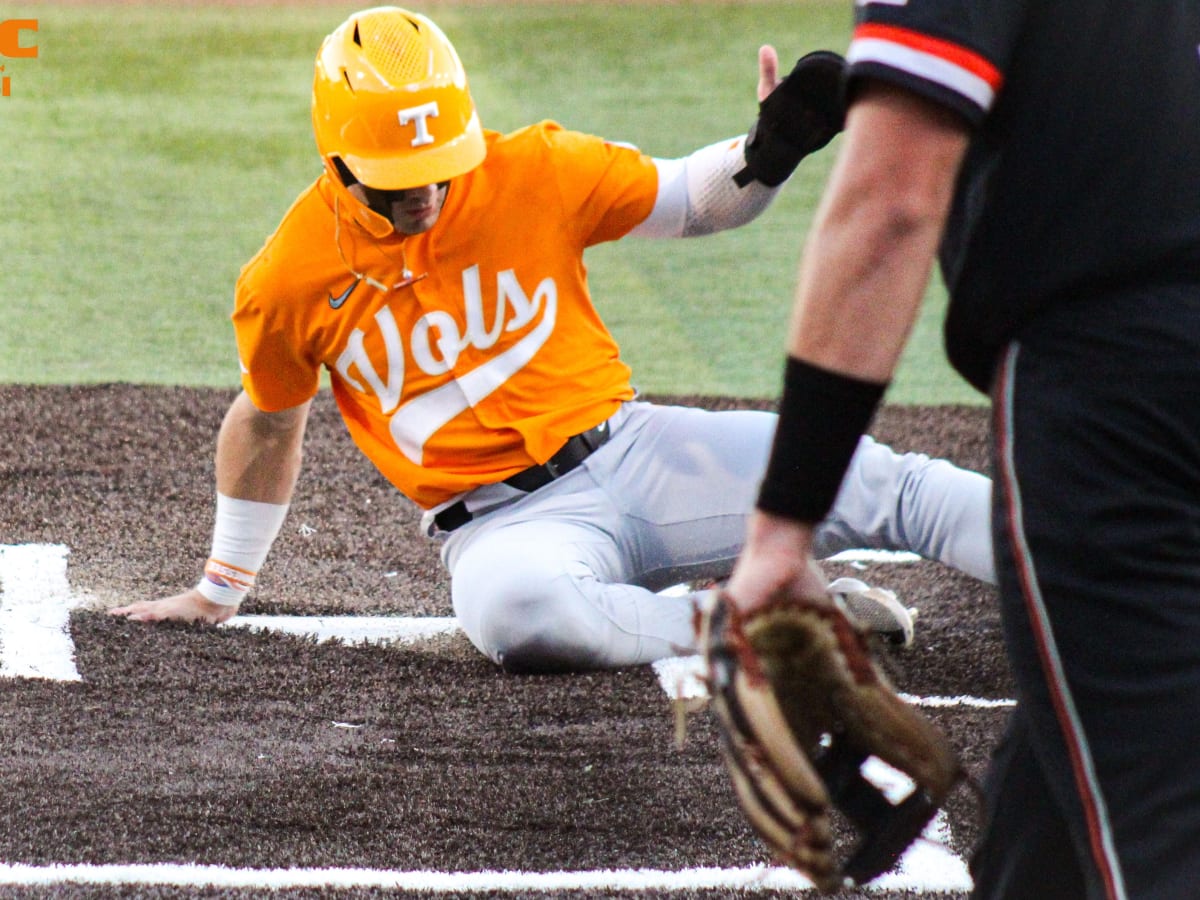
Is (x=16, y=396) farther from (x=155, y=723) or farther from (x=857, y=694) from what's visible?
(x=857, y=694)

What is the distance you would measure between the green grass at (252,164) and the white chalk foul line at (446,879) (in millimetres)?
2798

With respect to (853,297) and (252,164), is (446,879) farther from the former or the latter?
(252,164)

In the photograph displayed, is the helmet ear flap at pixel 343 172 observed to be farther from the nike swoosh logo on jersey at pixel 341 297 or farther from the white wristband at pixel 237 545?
the white wristband at pixel 237 545

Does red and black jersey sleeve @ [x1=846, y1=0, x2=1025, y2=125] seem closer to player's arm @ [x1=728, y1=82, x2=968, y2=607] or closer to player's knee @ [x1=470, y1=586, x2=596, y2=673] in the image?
player's arm @ [x1=728, y1=82, x2=968, y2=607]

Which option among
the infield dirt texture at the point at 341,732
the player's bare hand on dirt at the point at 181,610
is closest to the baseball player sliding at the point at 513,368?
the player's bare hand on dirt at the point at 181,610

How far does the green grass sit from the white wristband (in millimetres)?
1808

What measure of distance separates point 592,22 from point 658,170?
20.2ft

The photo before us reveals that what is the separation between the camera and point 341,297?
3033 millimetres

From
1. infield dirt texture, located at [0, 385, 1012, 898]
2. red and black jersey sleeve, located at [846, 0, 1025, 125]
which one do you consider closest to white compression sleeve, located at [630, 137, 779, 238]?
infield dirt texture, located at [0, 385, 1012, 898]

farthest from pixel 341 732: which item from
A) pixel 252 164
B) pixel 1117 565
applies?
pixel 252 164

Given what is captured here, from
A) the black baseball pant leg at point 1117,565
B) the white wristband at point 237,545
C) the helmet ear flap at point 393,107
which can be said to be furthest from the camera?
the white wristband at point 237,545

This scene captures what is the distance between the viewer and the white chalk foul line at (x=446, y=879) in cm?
222

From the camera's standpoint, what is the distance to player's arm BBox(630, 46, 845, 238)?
2.84 meters

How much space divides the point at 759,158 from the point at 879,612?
945 mm
